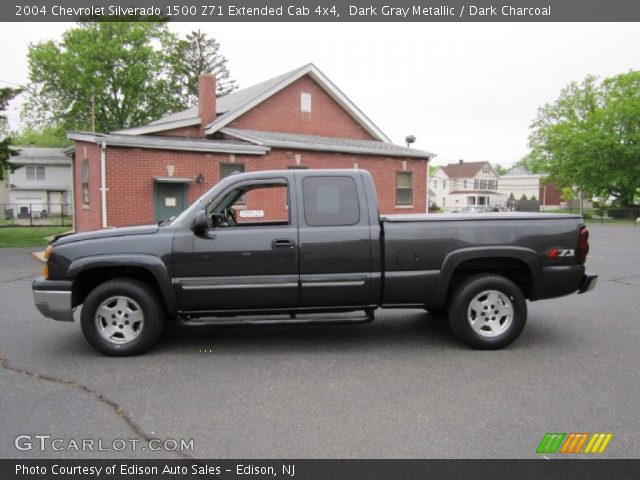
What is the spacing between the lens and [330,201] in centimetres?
528

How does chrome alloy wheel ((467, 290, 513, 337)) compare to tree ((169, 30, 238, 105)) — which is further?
tree ((169, 30, 238, 105))

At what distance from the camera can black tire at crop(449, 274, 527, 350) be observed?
17.1 feet

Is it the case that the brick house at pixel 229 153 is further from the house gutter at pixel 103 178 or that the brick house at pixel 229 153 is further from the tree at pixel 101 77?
the tree at pixel 101 77

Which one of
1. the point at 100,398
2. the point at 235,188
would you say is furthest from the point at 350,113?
the point at 100,398

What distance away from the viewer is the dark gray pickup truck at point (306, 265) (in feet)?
16.5

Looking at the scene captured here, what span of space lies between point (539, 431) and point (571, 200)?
81.6m

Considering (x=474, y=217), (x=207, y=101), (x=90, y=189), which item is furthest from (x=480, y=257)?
(x=207, y=101)

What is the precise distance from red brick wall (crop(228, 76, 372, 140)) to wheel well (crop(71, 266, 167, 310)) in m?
16.0

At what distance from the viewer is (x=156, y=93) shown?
45.1 m

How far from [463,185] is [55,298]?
8167cm

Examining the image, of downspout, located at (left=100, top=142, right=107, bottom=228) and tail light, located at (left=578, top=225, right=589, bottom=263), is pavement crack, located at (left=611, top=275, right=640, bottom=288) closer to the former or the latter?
tail light, located at (left=578, top=225, right=589, bottom=263)

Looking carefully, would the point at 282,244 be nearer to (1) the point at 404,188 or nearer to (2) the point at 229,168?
(2) the point at 229,168

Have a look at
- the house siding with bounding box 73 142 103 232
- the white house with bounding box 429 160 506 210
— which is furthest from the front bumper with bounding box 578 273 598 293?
the white house with bounding box 429 160 506 210

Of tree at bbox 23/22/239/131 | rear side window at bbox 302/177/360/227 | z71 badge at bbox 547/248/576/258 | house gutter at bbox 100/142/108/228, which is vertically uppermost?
tree at bbox 23/22/239/131
